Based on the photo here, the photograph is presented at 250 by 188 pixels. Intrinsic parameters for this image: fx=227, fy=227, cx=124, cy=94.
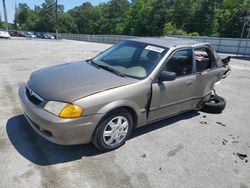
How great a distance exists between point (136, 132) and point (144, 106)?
0.64 m

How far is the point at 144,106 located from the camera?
11.6ft

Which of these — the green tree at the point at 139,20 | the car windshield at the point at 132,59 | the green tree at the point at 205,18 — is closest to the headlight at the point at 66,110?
the car windshield at the point at 132,59

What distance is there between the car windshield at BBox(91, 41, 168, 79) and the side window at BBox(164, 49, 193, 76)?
0.20 m

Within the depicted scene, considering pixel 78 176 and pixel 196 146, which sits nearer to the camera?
pixel 78 176

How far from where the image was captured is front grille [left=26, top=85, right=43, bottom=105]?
3.05 meters

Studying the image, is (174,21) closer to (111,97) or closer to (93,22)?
(93,22)

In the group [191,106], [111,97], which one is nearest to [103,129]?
[111,97]

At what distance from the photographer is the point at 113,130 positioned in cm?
326

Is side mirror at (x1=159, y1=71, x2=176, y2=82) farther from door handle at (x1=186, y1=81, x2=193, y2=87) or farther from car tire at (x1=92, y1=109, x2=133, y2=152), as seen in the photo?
car tire at (x1=92, y1=109, x2=133, y2=152)

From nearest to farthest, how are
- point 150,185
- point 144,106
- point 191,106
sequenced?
point 150,185 < point 144,106 < point 191,106

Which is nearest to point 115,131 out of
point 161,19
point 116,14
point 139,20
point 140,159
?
point 140,159

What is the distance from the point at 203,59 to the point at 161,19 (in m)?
59.9

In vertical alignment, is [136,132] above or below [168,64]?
below

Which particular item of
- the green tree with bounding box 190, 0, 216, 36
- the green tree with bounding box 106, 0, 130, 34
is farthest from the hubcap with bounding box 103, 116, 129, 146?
the green tree with bounding box 106, 0, 130, 34
